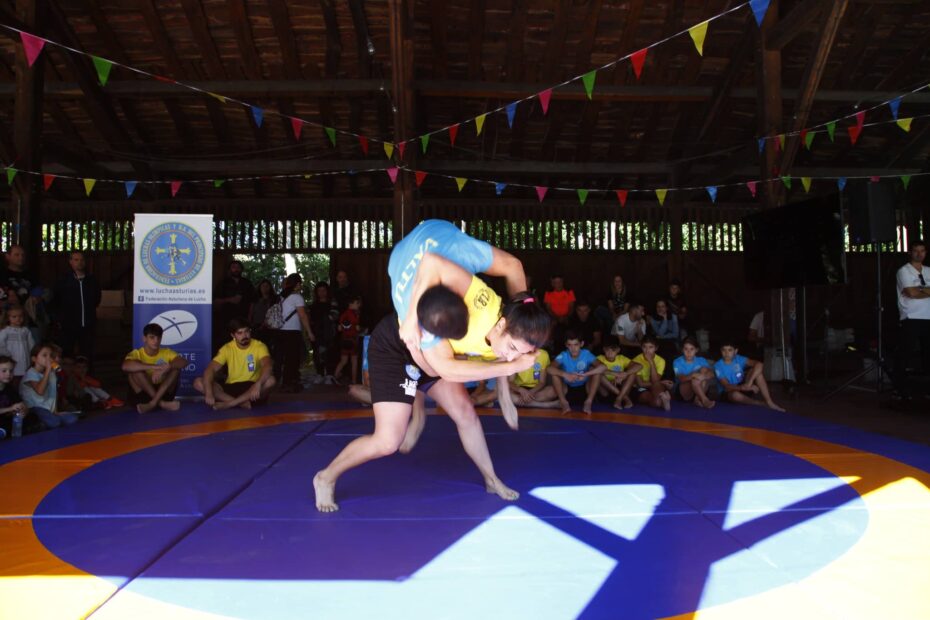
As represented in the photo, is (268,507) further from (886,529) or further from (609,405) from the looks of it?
(609,405)

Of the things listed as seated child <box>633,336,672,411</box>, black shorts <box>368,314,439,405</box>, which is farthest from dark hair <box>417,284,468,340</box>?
seated child <box>633,336,672,411</box>

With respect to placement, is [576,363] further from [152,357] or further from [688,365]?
[152,357]

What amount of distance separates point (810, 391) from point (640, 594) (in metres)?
6.59

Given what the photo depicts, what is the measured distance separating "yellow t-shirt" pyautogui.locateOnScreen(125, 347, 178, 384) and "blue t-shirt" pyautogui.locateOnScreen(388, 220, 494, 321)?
439cm

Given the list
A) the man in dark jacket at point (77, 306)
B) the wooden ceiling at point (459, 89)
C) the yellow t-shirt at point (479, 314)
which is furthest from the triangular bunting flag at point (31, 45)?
the yellow t-shirt at point (479, 314)

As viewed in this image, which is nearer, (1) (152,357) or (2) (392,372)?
(2) (392,372)

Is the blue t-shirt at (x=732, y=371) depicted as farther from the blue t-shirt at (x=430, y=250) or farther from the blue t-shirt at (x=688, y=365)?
the blue t-shirt at (x=430, y=250)

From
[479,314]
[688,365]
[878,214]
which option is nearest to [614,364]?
[688,365]

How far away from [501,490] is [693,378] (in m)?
4.09

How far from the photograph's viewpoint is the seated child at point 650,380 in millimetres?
6574

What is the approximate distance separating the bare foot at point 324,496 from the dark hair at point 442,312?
983 mm

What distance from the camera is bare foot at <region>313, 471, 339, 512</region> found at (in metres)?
3.02

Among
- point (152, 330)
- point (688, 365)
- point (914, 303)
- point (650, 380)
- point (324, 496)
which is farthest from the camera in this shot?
point (688, 365)

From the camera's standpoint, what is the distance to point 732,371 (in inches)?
274
